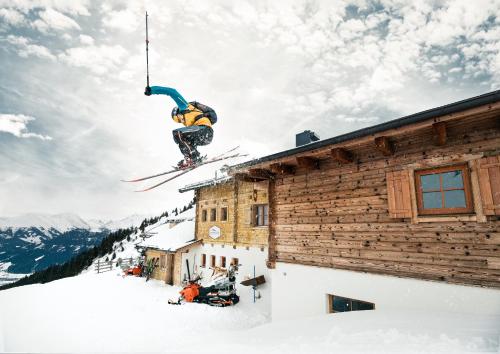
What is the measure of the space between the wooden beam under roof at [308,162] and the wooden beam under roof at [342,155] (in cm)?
101

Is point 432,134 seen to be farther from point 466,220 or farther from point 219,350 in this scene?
point 219,350

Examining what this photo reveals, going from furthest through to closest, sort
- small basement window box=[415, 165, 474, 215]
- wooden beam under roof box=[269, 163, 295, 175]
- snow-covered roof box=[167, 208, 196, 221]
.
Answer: snow-covered roof box=[167, 208, 196, 221], wooden beam under roof box=[269, 163, 295, 175], small basement window box=[415, 165, 474, 215]

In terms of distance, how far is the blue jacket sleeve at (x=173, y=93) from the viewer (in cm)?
669

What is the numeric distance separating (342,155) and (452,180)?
2.57 metres

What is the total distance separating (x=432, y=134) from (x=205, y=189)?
16829 mm

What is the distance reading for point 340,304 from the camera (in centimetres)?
812

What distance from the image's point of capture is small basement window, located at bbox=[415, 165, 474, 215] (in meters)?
6.08

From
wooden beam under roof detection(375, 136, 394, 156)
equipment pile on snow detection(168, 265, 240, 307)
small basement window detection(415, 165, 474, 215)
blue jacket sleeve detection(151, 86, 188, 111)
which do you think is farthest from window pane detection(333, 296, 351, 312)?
equipment pile on snow detection(168, 265, 240, 307)

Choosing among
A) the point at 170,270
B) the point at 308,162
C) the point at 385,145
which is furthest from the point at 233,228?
the point at 385,145

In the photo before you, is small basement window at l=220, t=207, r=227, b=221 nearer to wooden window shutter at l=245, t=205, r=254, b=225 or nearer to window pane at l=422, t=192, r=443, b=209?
wooden window shutter at l=245, t=205, r=254, b=225

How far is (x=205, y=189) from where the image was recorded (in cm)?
2134

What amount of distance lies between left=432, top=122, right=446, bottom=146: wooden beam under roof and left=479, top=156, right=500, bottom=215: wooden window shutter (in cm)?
86

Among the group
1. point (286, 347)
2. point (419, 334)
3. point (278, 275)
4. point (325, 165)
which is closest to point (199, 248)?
point (278, 275)

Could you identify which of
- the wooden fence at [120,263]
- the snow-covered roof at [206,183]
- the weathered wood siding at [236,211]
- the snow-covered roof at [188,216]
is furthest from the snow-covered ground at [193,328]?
the snow-covered roof at [188,216]
